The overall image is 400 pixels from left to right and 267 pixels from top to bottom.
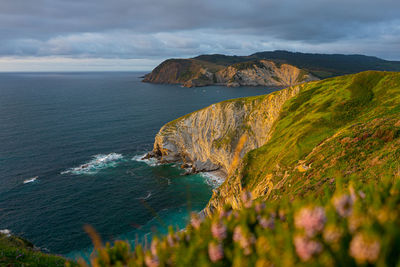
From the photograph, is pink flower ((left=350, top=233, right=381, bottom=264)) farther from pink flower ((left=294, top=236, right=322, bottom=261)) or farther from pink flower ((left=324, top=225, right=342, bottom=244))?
pink flower ((left=294, top=236, right=322, bottom=261))

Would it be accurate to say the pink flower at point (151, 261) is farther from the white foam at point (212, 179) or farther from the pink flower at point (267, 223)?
the white foam at point (212, 179)

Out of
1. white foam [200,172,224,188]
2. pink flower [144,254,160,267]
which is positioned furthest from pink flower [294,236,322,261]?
white foam [200,172,224,188]

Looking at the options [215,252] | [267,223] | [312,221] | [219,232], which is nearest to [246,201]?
[267,223]

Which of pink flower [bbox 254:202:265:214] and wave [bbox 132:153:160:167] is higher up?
pink flower [bbox 254:202:265:214]

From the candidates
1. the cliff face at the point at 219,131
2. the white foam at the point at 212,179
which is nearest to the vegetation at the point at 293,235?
the white foam at the point at 212,179

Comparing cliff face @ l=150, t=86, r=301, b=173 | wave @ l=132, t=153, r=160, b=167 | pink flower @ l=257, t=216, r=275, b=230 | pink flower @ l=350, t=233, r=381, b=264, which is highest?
pink flower @ l=350, t=233, r=381, b=264

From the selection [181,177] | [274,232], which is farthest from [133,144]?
[274,232]

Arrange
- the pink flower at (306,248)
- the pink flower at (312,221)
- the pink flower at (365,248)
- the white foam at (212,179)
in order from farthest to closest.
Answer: the white foam at (212,179), the pink flower at (312,221), the pink flower at (306,248), the pink flower at (365,248)
